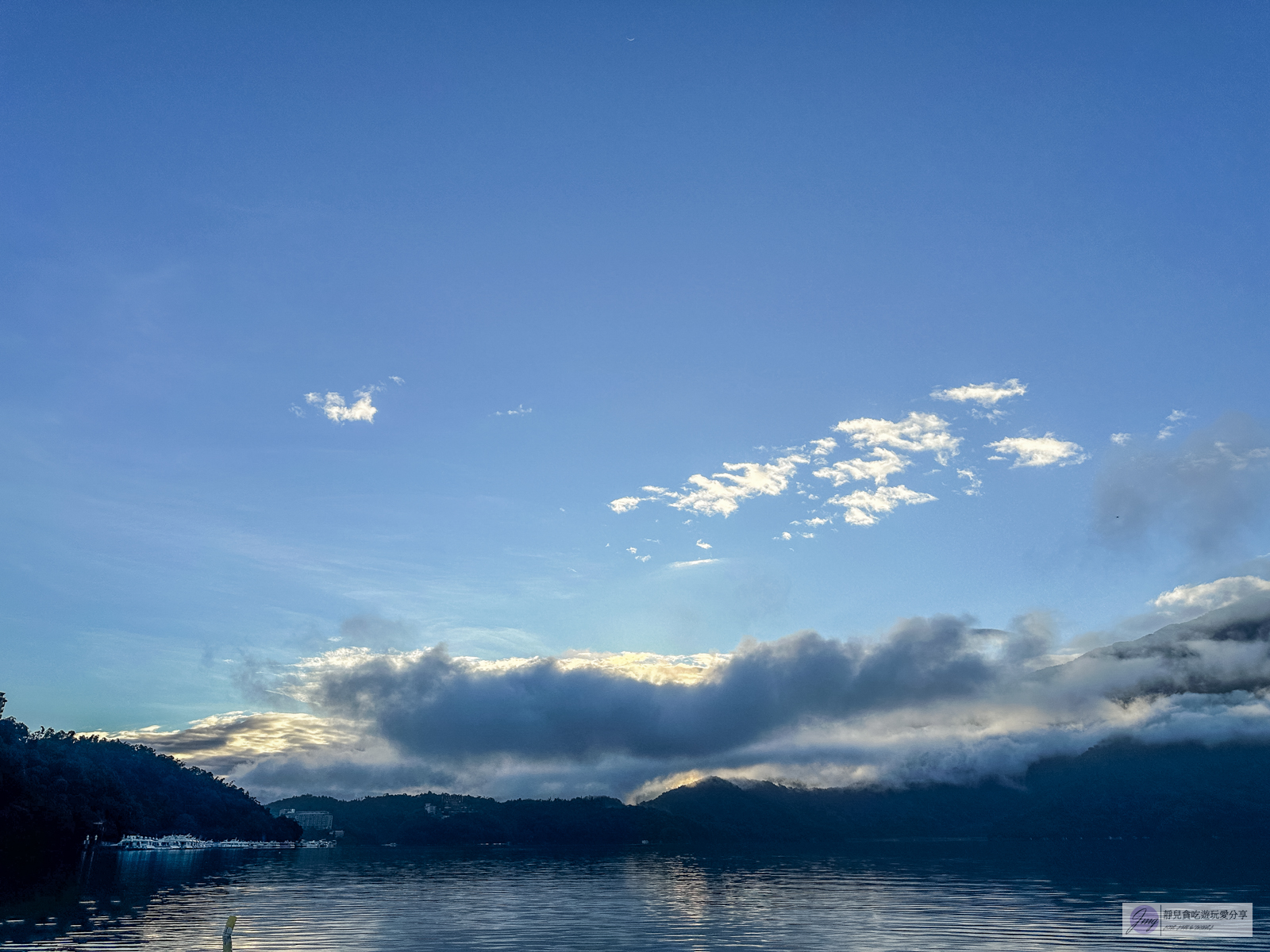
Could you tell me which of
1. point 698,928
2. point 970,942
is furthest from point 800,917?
point 970,942

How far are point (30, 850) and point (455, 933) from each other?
132 metres

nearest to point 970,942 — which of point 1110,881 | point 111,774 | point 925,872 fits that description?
point 1110,881

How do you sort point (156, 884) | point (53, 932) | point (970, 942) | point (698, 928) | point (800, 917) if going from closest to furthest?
1. point (53, 932)
2. point (970, 942)
3. point (698, 928)
4. point (800, 917)
5. point (156, 884)

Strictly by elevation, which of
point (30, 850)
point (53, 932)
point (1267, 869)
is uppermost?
point (53, 932)

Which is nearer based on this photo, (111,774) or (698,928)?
(698,928)

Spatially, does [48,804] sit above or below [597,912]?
above

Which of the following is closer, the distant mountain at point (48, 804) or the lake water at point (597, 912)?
the lake water at point (597, 912)

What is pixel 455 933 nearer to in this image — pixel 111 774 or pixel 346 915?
pixel 346 915

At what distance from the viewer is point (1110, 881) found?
505 feet

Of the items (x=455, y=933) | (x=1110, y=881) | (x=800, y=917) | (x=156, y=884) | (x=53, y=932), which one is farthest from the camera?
(x=1110, y=881)

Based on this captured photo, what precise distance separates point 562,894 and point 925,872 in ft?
337

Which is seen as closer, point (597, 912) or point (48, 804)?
point (597, 912)

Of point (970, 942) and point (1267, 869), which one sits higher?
point (970, 942)

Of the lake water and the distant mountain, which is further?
the distant mountain
